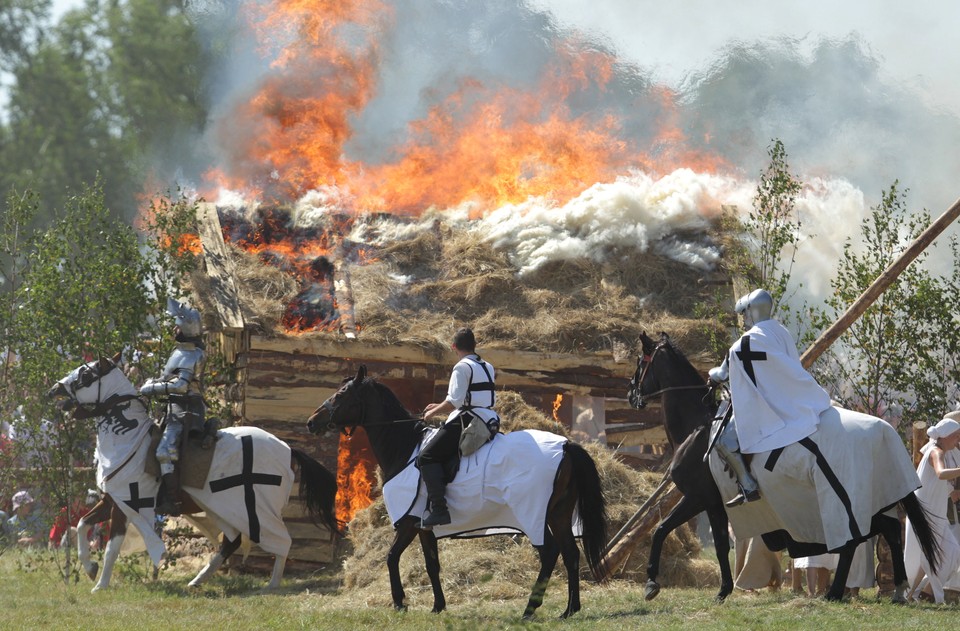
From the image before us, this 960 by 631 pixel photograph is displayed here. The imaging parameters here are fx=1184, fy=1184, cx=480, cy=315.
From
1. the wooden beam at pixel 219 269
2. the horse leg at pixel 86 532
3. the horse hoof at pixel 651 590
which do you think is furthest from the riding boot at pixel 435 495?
the wooden beam at pixel 219 269

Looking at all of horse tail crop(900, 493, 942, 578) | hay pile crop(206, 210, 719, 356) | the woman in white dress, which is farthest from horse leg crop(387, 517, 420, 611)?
hay pile crop(206, 210, 719, 356)

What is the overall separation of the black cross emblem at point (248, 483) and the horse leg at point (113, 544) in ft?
3.66

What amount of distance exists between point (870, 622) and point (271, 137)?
1600 centimetres

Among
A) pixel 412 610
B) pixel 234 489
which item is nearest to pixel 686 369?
pixel 412 610

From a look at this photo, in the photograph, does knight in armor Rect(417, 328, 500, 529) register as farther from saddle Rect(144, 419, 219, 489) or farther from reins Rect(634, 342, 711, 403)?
saddle Rect(144, 419, 219, 489)

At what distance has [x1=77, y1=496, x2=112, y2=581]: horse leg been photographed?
14.2m

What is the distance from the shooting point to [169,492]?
45.5 ft

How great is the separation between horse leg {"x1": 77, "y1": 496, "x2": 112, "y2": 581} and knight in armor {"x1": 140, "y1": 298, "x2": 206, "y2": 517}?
0.93 metres

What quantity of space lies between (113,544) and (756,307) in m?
7.87

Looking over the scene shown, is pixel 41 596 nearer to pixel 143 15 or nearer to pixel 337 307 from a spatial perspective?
pixel 337 307

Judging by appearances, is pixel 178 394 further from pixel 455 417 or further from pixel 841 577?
pixel 841 577

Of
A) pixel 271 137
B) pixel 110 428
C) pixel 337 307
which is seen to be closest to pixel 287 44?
pixel 271 137

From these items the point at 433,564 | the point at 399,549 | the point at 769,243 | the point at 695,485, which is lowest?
the point at 433,564

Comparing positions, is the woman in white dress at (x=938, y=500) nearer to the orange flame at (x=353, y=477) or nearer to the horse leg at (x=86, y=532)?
the orange flame at (x=353, y=477)
